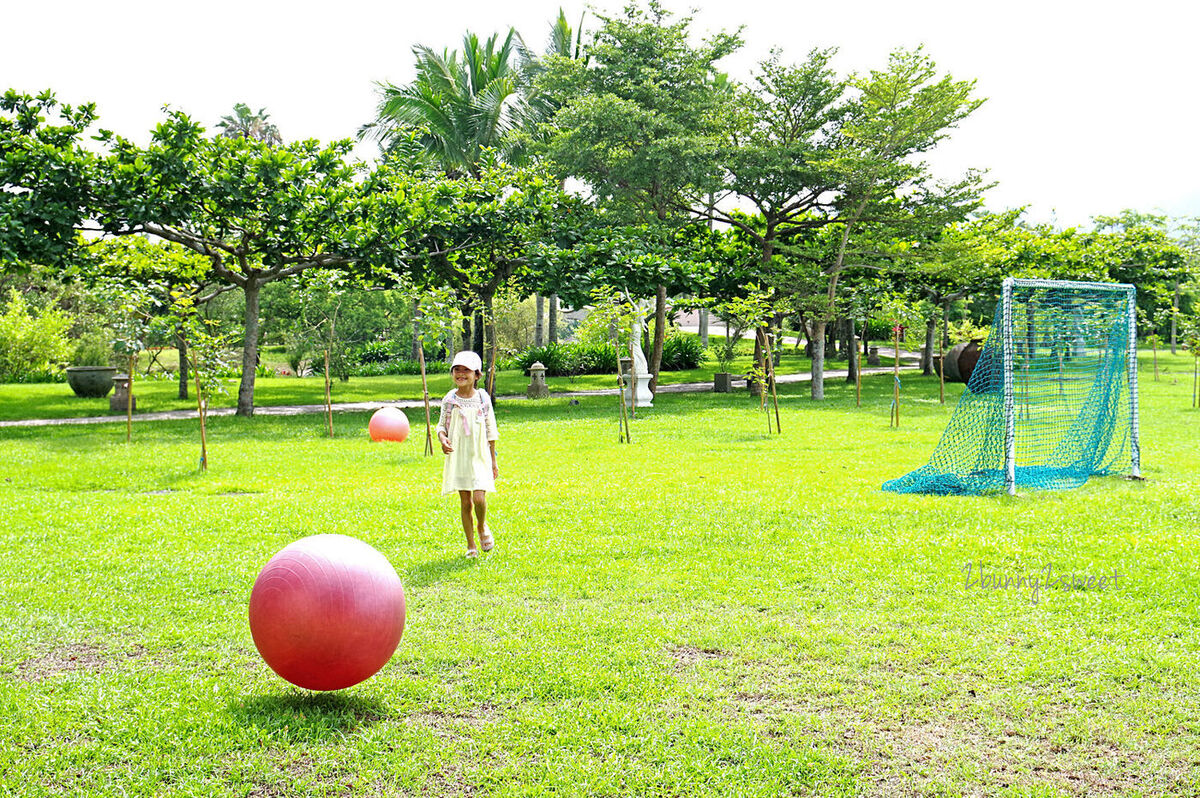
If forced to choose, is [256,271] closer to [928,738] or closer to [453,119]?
[453,119]

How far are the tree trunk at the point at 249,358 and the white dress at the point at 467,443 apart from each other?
16299mm

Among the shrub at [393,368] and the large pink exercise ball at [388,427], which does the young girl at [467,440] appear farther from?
the shrub at [393,368]

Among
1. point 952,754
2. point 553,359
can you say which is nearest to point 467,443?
point 952,754

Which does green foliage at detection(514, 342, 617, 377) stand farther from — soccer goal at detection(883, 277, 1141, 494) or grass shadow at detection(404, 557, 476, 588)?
grass shadow at detection(404, 557, 476, 588)

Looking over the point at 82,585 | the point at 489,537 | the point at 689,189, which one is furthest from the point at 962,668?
the point at 689,189

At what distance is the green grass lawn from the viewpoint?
4.39m

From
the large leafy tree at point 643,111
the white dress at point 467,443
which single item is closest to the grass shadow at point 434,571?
the white dress at point 467,443

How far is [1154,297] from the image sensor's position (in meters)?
41.5

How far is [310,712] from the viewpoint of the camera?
4.99 meters

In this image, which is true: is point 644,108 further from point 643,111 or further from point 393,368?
point 393,368

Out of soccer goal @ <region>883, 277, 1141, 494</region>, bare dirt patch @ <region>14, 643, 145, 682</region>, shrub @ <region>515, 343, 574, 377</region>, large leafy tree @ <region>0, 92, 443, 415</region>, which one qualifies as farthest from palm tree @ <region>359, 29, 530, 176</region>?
bare dirt patch @ <region>14, 643, 145, 682</region>

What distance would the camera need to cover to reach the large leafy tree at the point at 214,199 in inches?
768

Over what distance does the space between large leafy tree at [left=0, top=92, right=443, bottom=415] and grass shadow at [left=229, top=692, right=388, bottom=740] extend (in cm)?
1772

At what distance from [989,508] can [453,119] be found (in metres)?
31.2
